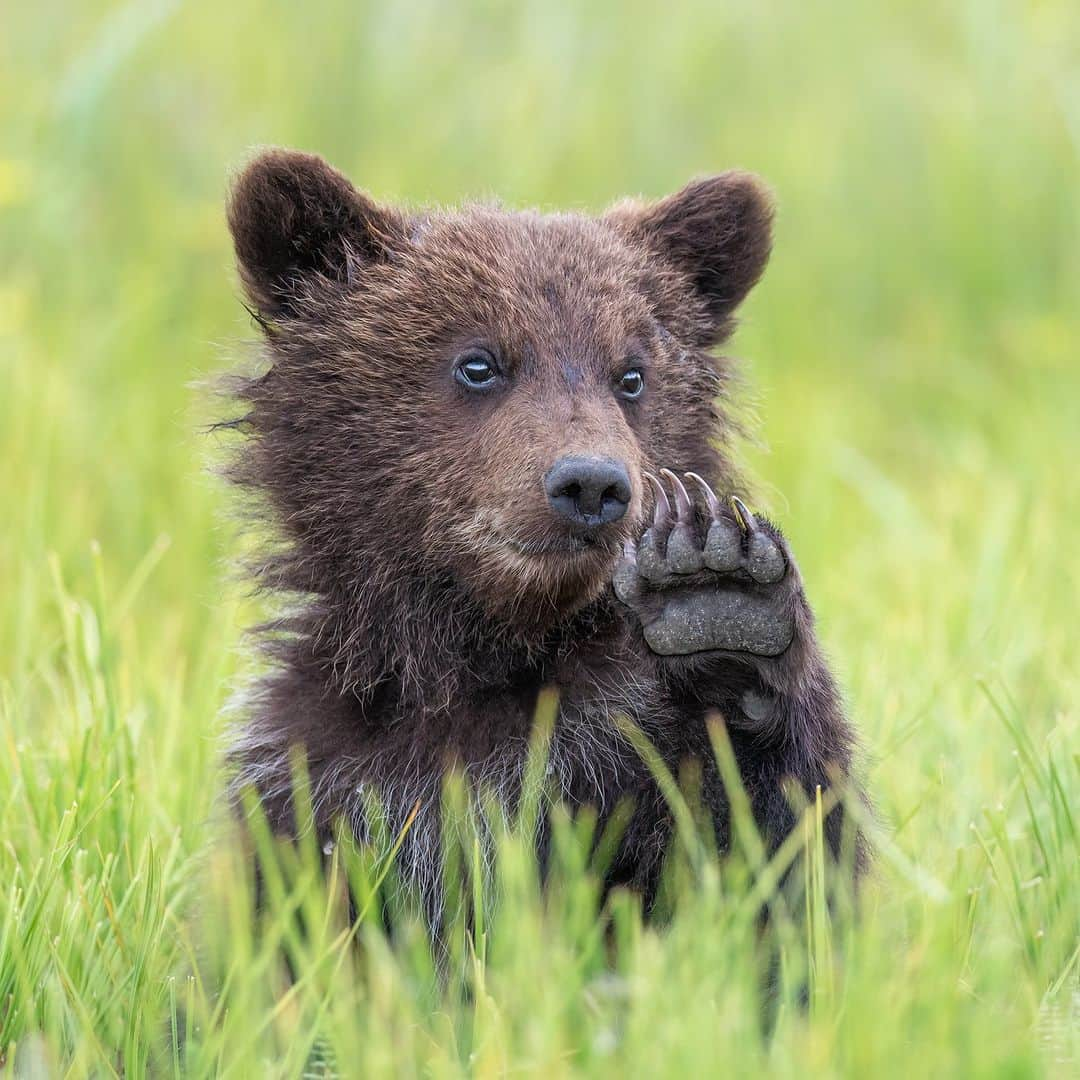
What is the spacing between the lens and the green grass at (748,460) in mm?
2717

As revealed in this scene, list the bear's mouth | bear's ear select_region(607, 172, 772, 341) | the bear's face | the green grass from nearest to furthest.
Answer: the green grass, the bear's mouth, the bear's face, bear's ear select_region(607, 172, 772, 341)

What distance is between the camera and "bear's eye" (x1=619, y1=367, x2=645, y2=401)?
3.87m

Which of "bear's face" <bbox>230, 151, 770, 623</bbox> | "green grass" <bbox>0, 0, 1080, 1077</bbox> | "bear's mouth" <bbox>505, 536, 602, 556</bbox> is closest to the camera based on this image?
"green grass" <bbox>0, 0, 1080, 1077</bbox>

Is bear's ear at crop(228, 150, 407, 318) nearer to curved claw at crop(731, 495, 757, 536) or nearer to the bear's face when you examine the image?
the bear's face

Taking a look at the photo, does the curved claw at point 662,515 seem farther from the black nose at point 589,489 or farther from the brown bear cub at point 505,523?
the black nose at point 589,489

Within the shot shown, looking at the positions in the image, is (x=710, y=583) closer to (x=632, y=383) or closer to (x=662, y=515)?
(x=662, y=515)

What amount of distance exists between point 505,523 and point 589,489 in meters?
0.27

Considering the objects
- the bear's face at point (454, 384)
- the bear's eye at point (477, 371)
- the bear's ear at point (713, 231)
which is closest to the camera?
the bear's face at point (454, 384)

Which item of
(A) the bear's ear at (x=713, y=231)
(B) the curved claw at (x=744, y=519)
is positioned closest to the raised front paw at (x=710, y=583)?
(B) the curved claw at (x=744, y=519)

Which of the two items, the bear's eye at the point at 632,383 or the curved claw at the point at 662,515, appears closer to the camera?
the curved claw at the point at 662,515

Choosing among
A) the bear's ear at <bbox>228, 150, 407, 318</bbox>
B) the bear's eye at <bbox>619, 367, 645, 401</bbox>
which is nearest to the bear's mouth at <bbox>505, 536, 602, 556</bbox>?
the bear's eye at <bbox>619, 367, 645, 401</bbox>

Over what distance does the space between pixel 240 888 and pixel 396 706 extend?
1.04 m

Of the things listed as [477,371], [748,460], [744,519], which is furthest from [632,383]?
[748,460]

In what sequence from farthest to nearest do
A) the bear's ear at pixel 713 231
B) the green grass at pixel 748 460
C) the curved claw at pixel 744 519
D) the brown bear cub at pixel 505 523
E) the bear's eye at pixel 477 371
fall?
the bear's ear at pixel 713 231
the bear's eye at pixel 477 371
the brown bear cub at pixel 505 523
the curved claw at pixel 744 519
the green grass at pixel 748 460
